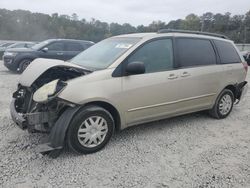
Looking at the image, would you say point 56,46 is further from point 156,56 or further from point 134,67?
point 134,67

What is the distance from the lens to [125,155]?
3.68 m

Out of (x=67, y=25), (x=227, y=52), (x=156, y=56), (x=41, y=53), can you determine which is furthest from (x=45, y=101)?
(x=67, y=25)

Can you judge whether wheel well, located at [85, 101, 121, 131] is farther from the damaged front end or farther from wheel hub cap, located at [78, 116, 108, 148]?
the damaged front end

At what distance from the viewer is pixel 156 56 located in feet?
14.0

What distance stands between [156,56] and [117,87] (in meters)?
0.94

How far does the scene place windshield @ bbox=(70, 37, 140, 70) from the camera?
4.04 meters

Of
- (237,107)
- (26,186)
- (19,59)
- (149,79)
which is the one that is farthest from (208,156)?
(19,59)

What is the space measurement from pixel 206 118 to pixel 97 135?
8.82 ft

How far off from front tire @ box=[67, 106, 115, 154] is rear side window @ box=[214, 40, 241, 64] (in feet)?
9.35

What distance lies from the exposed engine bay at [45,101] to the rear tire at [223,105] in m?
2.87

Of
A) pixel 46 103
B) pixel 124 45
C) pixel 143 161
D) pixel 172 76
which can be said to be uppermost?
pixel 124 45

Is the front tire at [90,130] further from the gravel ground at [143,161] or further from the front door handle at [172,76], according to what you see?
the front door handle at [172,76]

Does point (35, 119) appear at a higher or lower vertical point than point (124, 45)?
lower

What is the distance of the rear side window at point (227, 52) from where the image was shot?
532 cm
